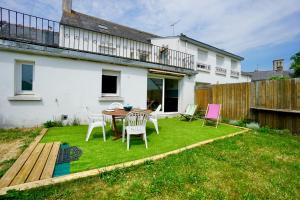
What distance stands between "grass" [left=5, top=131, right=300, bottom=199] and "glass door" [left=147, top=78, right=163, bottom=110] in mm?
6757

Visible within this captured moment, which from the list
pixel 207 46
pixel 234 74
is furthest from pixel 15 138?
pixel 234 74

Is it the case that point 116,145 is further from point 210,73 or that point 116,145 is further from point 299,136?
point 210,73

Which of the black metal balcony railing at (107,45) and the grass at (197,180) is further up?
the black metal balcony railing at (107,45)

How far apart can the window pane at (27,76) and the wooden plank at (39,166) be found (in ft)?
12.6

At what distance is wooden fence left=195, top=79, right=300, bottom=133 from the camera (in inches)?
273

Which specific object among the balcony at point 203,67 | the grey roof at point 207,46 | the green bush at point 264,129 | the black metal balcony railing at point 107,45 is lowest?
the green bush at point 264,129

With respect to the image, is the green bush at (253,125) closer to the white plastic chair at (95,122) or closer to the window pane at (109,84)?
the white plastic chair at (95,122)

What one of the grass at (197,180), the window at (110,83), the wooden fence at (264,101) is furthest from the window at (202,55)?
the grass at (197,180)

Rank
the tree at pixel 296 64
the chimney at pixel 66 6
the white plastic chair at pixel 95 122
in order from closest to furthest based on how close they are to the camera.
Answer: the white plastic chair at pixel 95 122
the chimney at pixel 66 6
the tree at pixel 296 64

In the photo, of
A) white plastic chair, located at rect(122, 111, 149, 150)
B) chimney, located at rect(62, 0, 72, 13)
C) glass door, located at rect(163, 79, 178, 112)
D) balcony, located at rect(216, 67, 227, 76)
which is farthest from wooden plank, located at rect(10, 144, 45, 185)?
balcony, located at rect(216, 67, 227, 76)

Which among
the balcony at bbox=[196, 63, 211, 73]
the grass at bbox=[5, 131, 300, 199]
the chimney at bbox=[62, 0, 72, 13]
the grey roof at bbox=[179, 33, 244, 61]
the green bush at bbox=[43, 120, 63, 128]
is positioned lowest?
the grass at bbox=[5, 131, 300, 199]

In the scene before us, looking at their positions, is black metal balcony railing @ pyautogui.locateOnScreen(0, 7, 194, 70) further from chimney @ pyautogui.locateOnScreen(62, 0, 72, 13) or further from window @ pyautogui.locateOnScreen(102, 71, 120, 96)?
chimney @ pyautogui.locateOnScreen(62, 0, 72, 13)

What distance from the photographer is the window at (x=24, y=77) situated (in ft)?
22.6

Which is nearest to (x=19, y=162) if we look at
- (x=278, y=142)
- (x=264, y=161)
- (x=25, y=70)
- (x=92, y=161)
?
(x=92, y=161)
